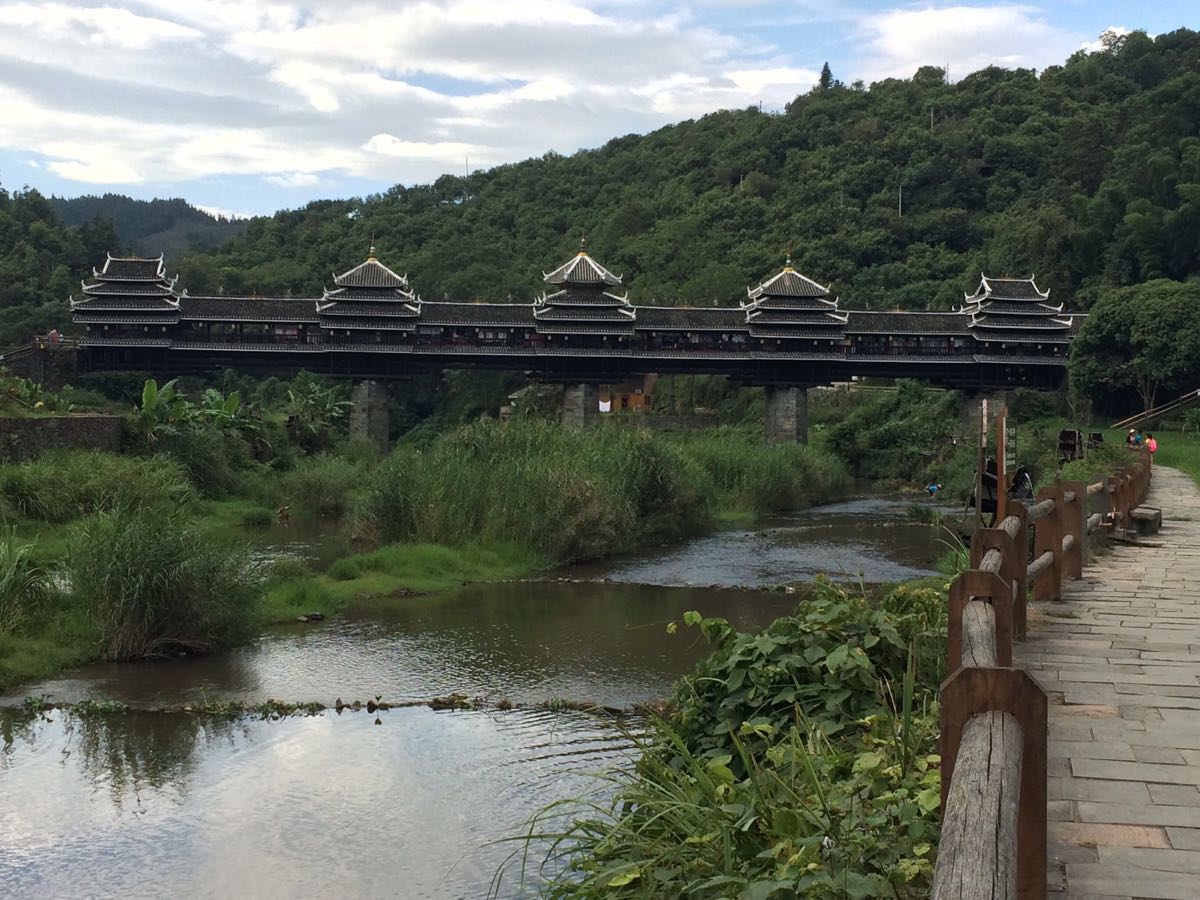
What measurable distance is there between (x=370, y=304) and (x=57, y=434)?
19.5 metres

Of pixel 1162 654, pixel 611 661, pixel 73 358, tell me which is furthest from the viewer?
pixel 73 358

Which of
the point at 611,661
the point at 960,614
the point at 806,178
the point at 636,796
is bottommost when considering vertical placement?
the point at 611,661

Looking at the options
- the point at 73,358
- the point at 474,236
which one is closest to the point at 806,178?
the point at 474,236

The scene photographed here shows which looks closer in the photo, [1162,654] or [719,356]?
[1162,654]

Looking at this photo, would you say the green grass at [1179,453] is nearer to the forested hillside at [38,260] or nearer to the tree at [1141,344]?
the tree at [1141,344]

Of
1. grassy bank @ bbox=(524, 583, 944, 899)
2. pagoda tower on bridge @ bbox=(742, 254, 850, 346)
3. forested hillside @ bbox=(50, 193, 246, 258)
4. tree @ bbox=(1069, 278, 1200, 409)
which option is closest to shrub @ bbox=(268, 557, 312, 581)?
grassy bank @ bbox=(524, 583, 944, 899)

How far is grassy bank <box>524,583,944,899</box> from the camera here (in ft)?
13.2

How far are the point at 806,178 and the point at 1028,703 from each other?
255ft

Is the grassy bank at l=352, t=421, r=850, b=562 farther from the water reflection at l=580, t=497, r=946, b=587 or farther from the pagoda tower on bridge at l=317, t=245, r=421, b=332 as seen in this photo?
the pagoda tower on bridge at l=317, t=245, r=421, b=332

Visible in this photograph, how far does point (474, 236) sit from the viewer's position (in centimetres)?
7538

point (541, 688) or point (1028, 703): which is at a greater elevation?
point (1028, 703)

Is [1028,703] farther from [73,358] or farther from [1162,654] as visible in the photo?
[73,358]

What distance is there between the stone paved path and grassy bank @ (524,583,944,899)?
19.5 inches

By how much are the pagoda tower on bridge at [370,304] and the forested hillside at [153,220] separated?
80655 mm
